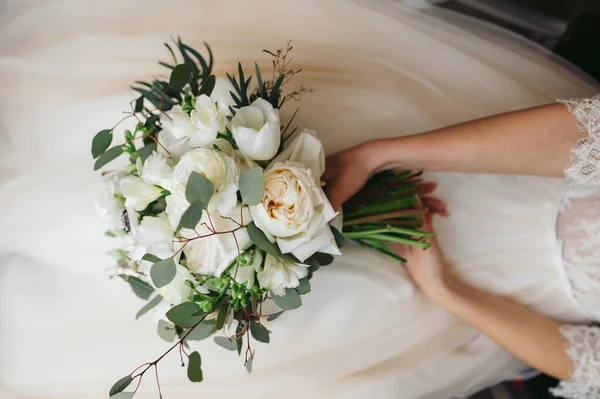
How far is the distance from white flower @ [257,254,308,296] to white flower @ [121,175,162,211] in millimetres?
199

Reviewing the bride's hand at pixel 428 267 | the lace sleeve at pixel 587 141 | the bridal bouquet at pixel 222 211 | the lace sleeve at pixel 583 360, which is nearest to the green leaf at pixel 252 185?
the bridal bouquet at pixel 222 211

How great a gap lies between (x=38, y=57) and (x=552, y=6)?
4.25 ft

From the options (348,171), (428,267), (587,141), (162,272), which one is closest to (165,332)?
(162,272)

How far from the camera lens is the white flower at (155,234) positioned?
2.14ft

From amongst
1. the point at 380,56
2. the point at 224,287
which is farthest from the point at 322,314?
the point at 380,56

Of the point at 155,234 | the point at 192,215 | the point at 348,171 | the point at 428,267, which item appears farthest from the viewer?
the point at 428,267

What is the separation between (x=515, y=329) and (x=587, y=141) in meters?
0.43

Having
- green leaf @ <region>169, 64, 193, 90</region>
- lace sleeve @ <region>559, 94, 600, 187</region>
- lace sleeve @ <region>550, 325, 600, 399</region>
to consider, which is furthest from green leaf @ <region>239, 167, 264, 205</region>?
lace sleeve @ <region>550, 325, 600, 399</region>

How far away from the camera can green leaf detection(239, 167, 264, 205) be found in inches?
23.6

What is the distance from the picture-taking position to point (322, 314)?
98 cm

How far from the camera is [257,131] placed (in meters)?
A: 0.67

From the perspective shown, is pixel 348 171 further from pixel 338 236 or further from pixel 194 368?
pixel 194 368

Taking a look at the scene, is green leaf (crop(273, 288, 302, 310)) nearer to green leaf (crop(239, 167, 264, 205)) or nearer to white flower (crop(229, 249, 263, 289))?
white flower (crop(229, 249, 263, 289))

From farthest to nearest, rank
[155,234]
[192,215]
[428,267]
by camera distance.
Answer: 1. [428,267]
2. [155,234]
3. [192,215]
